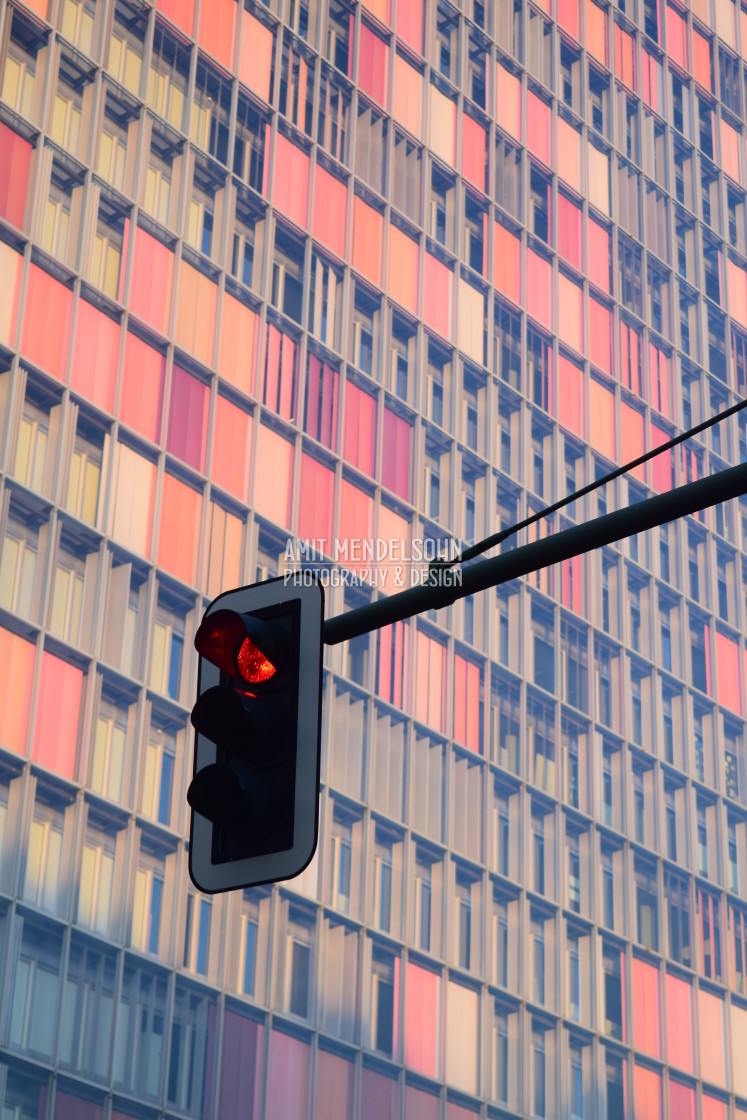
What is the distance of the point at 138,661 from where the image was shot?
35031 millimetres

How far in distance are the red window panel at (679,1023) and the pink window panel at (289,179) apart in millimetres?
20284

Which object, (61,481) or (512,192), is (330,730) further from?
(512,192)

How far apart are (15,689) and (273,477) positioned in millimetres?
9493

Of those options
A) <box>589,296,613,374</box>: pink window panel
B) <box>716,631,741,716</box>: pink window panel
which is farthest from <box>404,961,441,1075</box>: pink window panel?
<box>589,296,613,374</box>: pink window panel

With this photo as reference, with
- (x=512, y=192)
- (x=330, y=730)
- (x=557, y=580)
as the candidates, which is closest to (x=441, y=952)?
(x=330, y=730)

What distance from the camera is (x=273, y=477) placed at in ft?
132

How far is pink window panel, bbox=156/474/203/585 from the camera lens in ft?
120

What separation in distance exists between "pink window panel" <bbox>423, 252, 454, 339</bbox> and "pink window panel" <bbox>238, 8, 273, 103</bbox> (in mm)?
6463

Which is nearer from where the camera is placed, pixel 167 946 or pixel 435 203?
pixel 167 946

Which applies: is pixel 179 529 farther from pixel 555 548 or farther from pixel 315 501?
pixel 555 548

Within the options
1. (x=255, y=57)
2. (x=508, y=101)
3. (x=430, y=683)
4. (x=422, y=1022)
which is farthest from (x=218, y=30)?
(x=422, y=1022)

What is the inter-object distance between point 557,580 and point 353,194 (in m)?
10.7

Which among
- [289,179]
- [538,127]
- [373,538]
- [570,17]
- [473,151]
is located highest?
[570,17]

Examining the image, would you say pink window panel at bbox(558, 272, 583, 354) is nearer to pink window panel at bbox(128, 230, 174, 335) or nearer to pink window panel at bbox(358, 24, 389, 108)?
pink window panel at bbox(358, 24, 389, 108)
